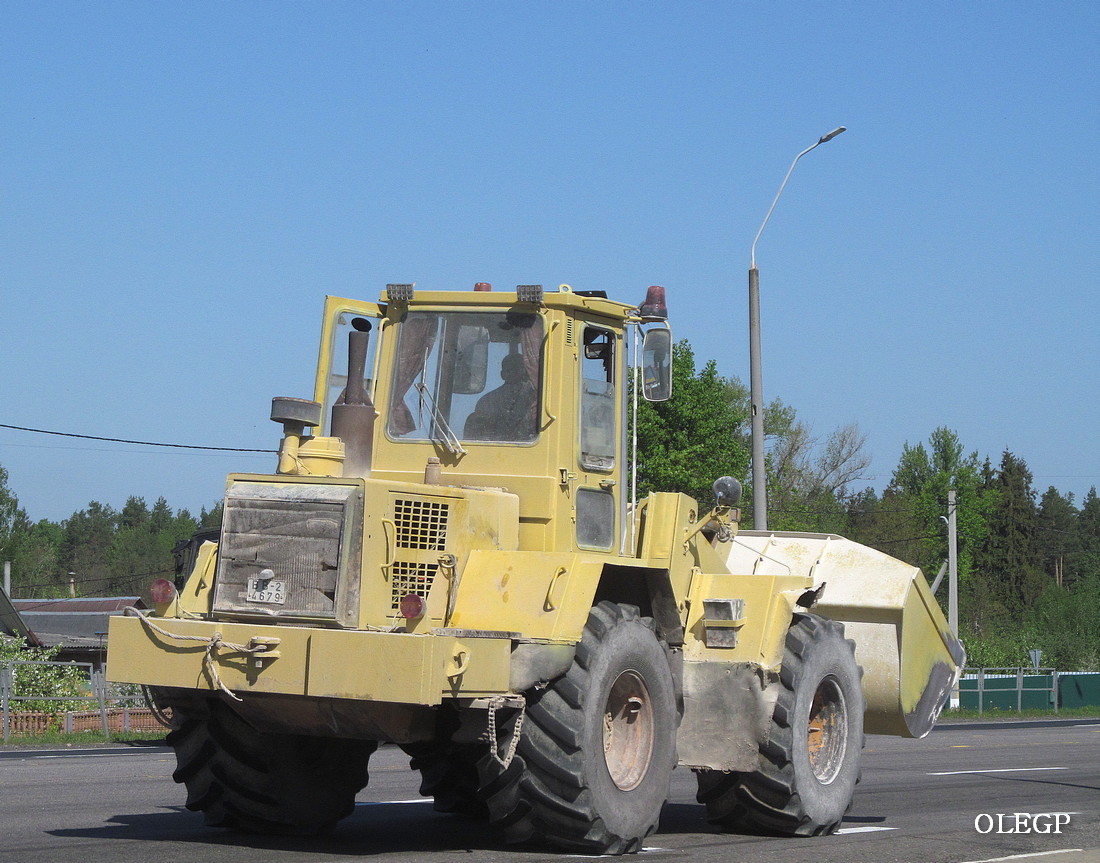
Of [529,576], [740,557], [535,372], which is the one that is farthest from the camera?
[740,557]

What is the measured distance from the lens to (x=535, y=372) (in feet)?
29.3

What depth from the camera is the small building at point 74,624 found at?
47375 millimetres

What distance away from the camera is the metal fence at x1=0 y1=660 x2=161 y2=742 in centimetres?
2547

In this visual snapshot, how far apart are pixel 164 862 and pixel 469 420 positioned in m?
3.19

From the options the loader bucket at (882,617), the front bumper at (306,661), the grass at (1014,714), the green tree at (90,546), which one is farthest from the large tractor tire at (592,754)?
the green tree at (90,546)

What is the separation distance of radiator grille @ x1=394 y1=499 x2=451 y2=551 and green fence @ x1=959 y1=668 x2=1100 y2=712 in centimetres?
3825

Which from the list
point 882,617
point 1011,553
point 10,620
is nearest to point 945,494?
point 1011,553

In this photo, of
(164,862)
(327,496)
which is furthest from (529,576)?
(164,862)

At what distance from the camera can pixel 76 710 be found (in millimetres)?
28000

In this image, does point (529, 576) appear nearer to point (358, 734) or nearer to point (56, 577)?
point (358, 734)

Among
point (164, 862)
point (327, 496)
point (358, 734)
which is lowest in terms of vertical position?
point (164, 862)

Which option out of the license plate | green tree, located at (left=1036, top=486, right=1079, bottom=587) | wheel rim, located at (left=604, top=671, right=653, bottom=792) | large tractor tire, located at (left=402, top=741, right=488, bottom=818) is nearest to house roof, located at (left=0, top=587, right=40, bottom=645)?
large tractor tire, located at (left=402, top=741, right=488, bottom=818)

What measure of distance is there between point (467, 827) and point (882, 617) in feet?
12.4

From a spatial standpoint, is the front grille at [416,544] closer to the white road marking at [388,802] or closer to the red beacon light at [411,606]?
the red beacon light at [411,606]
